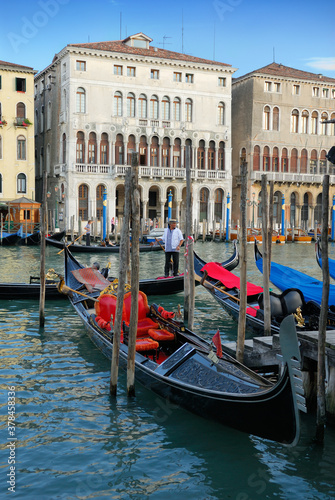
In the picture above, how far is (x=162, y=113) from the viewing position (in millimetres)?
21891

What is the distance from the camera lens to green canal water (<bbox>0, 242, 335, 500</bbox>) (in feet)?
8.43

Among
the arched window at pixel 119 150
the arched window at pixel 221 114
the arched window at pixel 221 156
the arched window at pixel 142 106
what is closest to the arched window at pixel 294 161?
the arched window at pixel 221 156

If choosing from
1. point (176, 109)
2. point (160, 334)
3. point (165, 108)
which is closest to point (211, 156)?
point (176, 109)

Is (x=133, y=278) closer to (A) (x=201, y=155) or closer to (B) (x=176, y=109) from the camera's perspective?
(B) (x=176, y=109)

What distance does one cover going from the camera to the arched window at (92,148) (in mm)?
20928

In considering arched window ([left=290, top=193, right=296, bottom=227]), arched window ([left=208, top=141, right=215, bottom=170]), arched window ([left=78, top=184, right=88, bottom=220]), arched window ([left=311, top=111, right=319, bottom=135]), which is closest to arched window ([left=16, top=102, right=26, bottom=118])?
arched window ([left=78, top=184, right=88, bottom=220])

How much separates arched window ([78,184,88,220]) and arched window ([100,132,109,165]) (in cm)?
127

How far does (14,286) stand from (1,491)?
4731mm

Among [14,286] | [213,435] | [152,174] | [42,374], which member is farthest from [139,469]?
[152,174]

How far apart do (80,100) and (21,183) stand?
373 cm

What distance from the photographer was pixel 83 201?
69.0 feet

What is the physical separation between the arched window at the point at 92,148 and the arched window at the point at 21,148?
2.35 metres

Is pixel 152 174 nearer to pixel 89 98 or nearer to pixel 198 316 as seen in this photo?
pixel 89 98

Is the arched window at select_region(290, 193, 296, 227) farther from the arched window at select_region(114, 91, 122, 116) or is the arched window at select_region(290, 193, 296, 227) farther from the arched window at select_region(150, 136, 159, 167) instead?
the arched window at select_region(114, 91, 122, 116)
